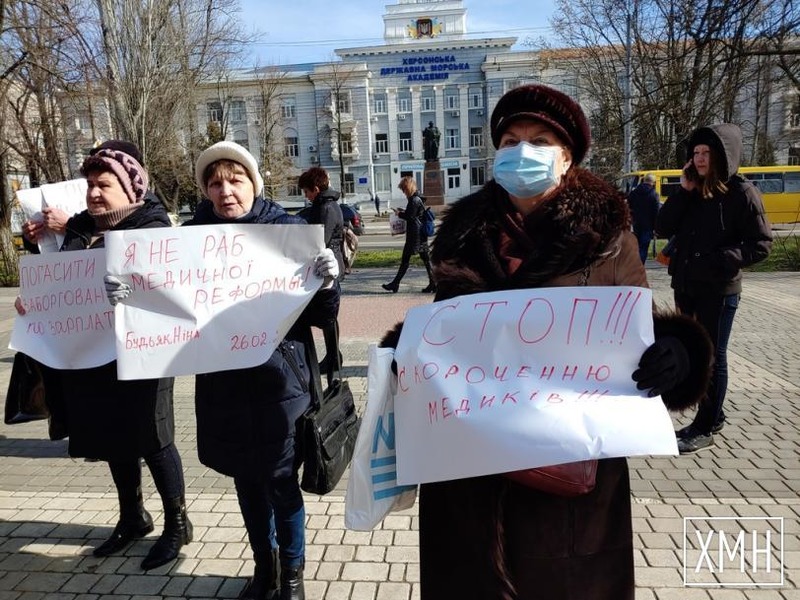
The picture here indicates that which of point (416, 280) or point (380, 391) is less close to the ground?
point (380, 391)

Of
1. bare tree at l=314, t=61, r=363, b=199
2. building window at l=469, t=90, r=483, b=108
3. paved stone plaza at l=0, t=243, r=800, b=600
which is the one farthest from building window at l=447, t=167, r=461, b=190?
paved stone plaza at l=0, t=243, r=800, b=600

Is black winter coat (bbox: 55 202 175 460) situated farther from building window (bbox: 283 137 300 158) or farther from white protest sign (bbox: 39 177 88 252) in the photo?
building window (bbox: 283 137 300 158)

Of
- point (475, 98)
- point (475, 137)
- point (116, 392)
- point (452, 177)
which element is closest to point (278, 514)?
point (116, 392)

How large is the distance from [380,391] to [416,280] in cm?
1004

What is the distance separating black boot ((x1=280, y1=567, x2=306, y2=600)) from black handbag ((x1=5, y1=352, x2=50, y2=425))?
150 centimetres

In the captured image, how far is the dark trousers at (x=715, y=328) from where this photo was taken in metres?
3.99

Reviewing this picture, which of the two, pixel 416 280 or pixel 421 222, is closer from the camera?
pixel 421 222

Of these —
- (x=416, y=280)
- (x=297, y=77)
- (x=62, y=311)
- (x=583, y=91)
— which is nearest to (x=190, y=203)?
(x=297, y=77)

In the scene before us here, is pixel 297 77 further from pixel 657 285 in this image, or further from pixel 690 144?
pixel 690 144

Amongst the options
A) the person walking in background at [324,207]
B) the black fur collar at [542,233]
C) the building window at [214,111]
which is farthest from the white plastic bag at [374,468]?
the building window at [214,111]

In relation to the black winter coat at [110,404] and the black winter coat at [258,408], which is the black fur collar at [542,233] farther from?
the black winter coat at [110,404]

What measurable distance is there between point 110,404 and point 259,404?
0.91 meters

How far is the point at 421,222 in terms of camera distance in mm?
10250

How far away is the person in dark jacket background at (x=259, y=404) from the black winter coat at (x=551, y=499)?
2.78 feet
